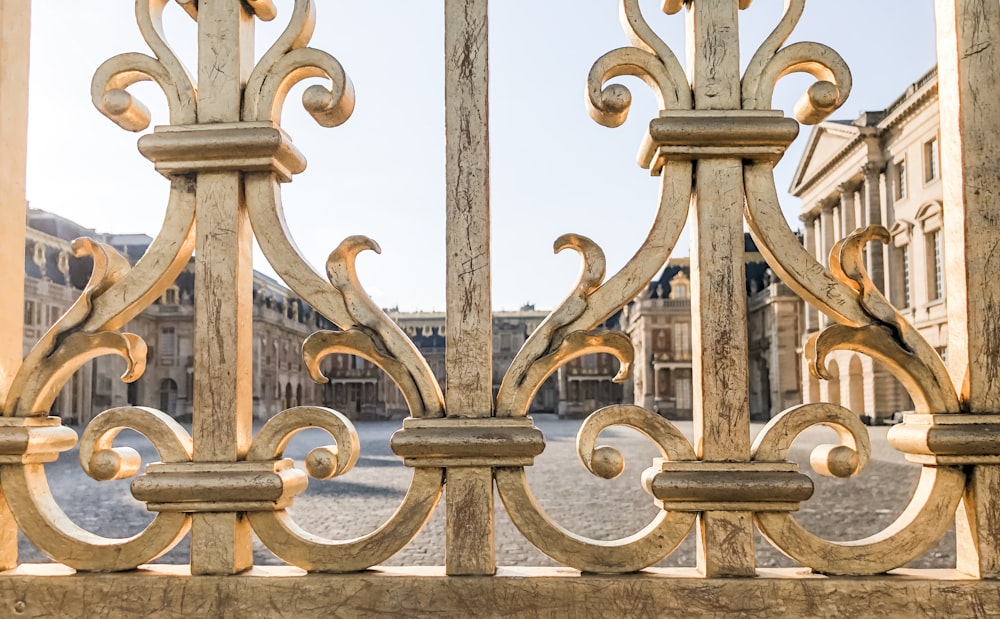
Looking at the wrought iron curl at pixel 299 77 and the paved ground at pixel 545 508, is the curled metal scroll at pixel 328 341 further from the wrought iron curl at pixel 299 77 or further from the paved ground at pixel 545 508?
the paved ground at pixel 545 508

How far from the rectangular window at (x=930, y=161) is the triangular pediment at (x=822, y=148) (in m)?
4.34

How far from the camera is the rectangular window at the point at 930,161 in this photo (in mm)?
29172

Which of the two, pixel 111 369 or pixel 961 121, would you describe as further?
pixel 111 369

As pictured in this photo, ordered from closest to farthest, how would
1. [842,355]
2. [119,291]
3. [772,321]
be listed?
1. [119,291]
2. [842,355]
3. [772,321]

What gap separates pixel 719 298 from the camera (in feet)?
4.61

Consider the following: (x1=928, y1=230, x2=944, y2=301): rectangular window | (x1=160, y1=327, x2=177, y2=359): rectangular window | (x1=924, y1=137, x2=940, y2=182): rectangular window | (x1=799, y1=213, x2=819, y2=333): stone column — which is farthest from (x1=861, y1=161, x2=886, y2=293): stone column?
(x1=160, y1=327, x2=177, y2=359): rectangular window

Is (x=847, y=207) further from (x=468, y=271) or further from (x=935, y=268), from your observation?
(x=468, y=271)

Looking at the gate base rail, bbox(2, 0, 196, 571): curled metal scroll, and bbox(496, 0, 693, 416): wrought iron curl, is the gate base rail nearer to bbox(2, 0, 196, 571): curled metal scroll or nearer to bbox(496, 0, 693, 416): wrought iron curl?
bbox(2, 0, 196, 571): curled metal scroll

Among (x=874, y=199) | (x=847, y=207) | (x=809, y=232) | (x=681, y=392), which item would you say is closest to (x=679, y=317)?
(x=681, y=392)

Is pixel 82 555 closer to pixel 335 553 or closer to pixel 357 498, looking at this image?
pixel 335 553

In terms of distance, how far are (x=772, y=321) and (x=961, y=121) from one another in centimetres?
4491

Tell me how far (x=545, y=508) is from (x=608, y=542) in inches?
312

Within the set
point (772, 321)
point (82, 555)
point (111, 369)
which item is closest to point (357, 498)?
point (82, 555)

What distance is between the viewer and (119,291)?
1.47m
